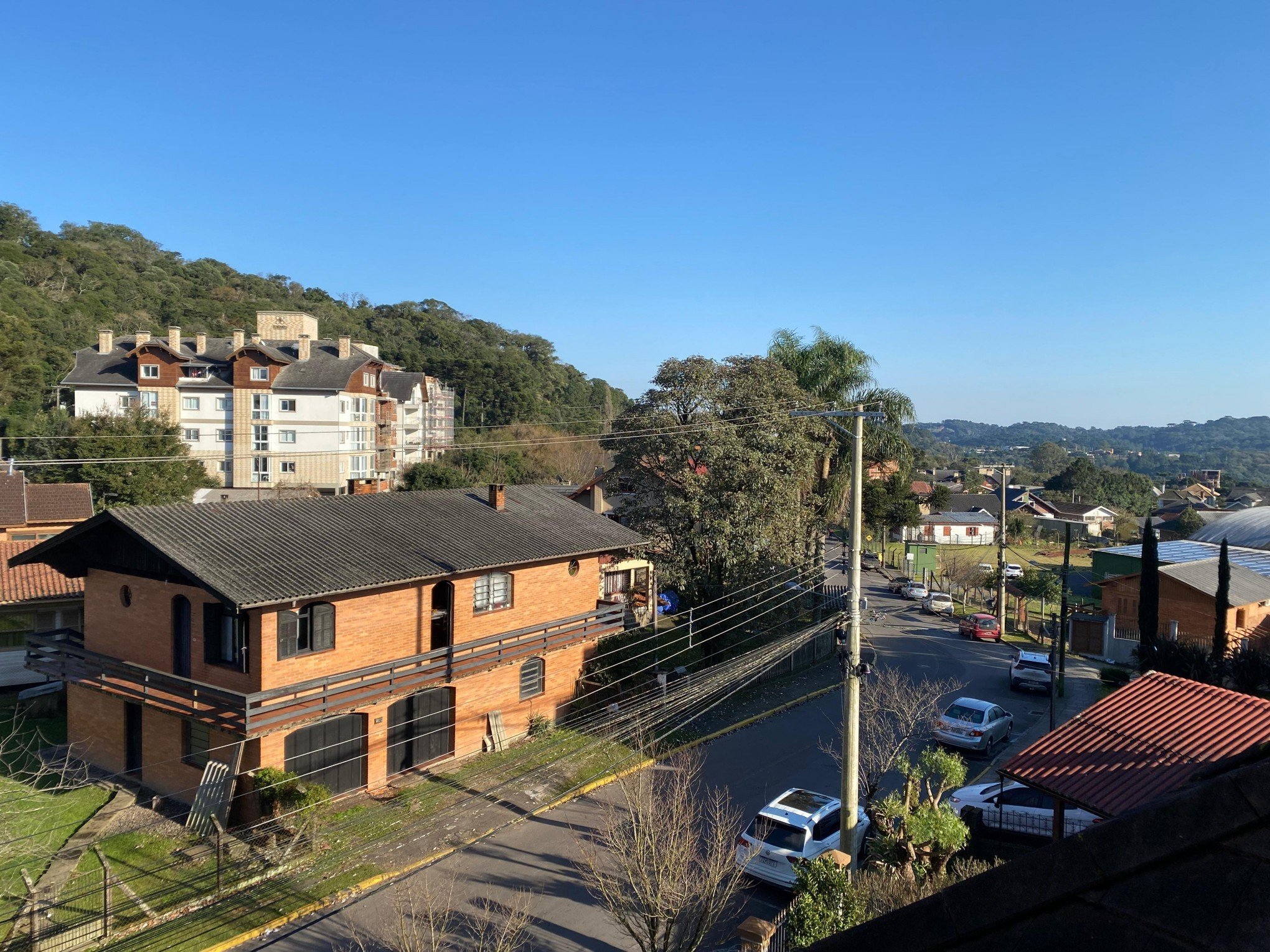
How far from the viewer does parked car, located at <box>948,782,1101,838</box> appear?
656 inches

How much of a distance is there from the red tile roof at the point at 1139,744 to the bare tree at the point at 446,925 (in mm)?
8278

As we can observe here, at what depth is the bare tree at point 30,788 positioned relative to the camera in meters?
13.2

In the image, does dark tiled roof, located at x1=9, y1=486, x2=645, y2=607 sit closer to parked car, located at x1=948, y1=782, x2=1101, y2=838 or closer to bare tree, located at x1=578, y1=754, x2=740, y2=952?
bare tree, located at x1=578, y1=754, x2=740, y2=952

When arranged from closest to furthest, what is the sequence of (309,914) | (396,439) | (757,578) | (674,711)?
(309,914)
(674,711)
(757,578)
(396,439)

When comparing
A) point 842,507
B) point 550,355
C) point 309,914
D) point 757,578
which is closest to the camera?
point 309,914

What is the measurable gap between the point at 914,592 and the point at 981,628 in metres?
11.6

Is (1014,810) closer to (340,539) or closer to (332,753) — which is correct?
(332,753)

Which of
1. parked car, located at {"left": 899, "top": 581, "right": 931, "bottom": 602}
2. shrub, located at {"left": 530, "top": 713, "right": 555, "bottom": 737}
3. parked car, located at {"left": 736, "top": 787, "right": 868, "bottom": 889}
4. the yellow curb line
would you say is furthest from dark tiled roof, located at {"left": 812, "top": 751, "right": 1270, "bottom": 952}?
parked car, located at {"left": 899, "top": 581, "right": 931, "bottom": 602}

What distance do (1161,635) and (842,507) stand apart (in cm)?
1379

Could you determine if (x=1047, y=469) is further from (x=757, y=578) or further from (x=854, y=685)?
(x=854, y=685)

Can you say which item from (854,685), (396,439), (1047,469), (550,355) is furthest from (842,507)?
(1047,469)

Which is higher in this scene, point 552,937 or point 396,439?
point 396,439

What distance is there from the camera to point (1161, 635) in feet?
104

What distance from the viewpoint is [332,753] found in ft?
60.7
